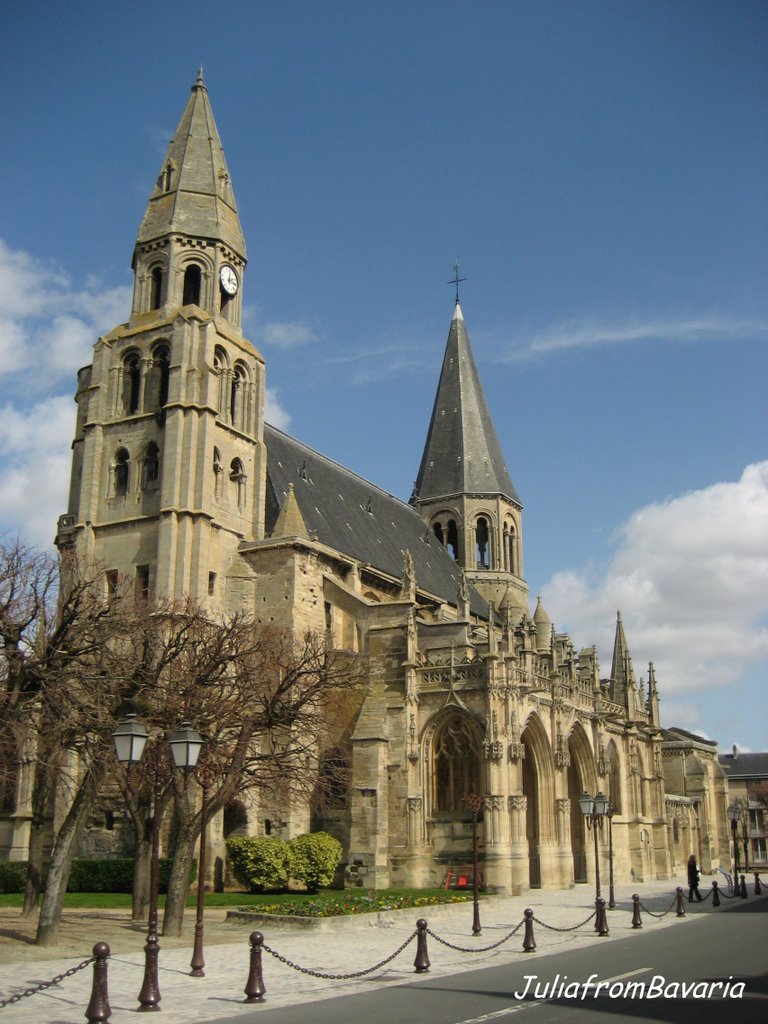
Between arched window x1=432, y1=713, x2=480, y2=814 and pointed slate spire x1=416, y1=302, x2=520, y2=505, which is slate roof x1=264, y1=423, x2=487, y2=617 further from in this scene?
arched window x1=432, y1=713, x2=480, y2=814

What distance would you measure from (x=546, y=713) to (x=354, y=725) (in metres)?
6.96

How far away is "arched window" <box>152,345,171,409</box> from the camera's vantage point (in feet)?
131

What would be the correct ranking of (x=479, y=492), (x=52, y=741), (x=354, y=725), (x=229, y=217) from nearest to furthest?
(x=52, y=741), (x=354, y=725), (x=229, y=217), (x=479, y=492)

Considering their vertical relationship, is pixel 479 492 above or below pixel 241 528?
above

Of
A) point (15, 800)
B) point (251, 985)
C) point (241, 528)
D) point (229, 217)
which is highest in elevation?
point (229, 217)

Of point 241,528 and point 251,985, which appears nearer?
point 251,985

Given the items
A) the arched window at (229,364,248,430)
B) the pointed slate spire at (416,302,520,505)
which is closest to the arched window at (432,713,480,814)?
the arched window at (229,364,248,430)

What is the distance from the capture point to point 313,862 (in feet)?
102

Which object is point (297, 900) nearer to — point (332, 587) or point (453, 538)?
point (332, 587)

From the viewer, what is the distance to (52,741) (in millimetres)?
21219

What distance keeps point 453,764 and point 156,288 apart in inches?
887

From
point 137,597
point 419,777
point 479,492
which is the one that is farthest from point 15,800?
point 479,492

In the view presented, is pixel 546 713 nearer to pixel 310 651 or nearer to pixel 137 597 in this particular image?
pixel 310 651

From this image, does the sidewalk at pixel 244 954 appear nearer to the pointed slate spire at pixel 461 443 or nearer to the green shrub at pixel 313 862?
the green shrub at pixel 313 862
